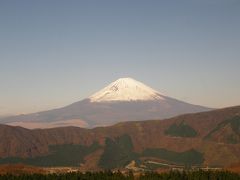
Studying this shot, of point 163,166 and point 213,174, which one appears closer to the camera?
point 213,174

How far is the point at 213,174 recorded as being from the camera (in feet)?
422

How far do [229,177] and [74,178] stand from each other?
43329 mm

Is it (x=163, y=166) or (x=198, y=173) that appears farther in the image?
(x=163, y=166)

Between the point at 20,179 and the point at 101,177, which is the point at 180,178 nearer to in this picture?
the point at 101,177

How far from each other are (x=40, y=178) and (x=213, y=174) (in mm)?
49303

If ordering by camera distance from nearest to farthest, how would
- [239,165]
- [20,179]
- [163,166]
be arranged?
[20,179] → [239,165] → [163,166]

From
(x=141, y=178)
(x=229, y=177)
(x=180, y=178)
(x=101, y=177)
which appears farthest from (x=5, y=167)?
(x=229, y=177)

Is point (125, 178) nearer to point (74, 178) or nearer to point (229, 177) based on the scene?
point (74, 178)

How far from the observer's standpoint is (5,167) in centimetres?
15850

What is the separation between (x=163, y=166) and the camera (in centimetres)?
19775

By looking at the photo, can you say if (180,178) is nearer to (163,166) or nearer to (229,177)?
(229,177)

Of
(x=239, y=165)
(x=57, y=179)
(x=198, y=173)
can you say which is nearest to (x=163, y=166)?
(x=239, y=165)

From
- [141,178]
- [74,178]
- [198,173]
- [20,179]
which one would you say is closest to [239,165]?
[198,173]

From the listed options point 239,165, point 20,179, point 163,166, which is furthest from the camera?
point 163,166
